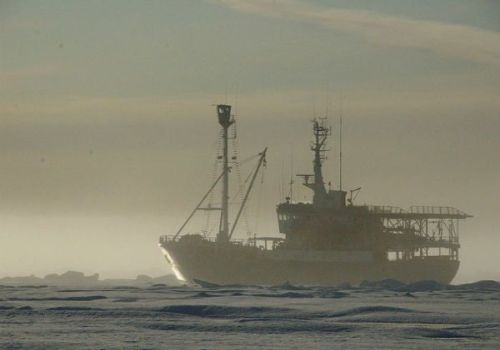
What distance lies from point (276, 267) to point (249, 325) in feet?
245

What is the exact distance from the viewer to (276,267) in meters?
112

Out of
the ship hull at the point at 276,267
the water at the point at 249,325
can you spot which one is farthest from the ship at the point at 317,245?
the water at the point at 249,325

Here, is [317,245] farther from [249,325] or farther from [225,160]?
[249,325]

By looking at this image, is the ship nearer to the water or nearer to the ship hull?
the ship hull

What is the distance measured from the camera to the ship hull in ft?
363

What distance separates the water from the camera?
31438mm

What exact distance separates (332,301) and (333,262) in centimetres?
5973

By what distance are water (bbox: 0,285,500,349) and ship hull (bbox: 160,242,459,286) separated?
195 feet

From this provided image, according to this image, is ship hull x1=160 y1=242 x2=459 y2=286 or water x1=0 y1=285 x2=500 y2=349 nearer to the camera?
water x1=0 y1=285 x2=500 y2=349

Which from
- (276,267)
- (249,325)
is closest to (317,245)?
(276,267)

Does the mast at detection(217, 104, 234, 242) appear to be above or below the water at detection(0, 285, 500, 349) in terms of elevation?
above

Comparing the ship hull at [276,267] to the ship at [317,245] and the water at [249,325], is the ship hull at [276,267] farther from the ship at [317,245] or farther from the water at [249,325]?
the water at [249,325]

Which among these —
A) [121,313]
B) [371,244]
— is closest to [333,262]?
[371,244]

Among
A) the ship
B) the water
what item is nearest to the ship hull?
the ship
